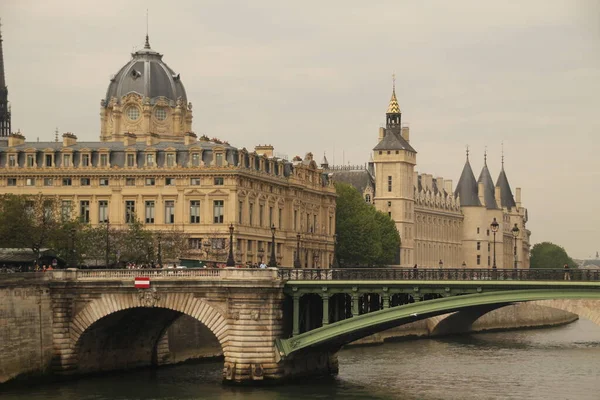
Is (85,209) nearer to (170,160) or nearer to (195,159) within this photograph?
(170,160)

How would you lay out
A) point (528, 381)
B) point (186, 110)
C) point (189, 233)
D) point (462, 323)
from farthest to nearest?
point (186, 110)
point (462, 323)
point (189, 233)
point (528, 381)

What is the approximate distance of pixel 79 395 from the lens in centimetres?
7225

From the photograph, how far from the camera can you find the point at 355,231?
15325 centimetres

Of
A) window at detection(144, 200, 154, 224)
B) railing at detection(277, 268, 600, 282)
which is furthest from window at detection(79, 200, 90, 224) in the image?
railing at detection(277, 268, 600, 282)

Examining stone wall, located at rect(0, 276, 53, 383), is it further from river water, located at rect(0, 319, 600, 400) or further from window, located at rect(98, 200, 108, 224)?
window, located at rect(98, 200, 108, 224)

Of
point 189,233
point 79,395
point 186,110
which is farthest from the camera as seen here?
point 186,110

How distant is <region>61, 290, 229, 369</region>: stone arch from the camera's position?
247ft

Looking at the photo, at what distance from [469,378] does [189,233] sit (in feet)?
124

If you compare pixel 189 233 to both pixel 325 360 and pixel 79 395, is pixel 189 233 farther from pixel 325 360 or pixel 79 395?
pixel 79 395

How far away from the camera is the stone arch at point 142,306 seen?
75438mm

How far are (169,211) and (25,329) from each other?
41.8 m

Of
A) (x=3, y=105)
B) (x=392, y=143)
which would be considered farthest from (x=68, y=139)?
(x=392, y=143)

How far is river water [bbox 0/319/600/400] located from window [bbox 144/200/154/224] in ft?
70.1

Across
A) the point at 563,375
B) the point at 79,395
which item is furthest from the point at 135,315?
the point at 563,375
